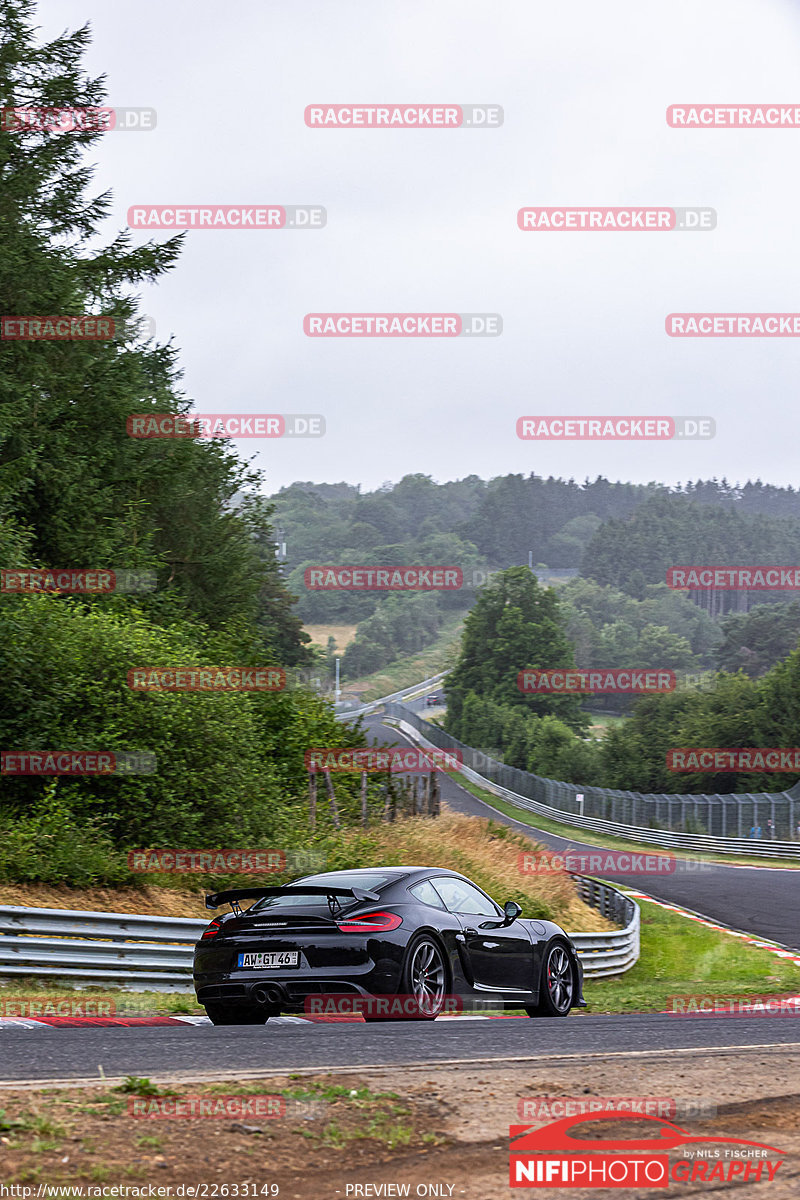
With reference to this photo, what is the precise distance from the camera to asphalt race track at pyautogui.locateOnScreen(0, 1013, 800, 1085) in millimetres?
6145

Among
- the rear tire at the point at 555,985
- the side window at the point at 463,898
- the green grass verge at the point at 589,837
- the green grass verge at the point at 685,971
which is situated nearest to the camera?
the side window at the point at 463,898

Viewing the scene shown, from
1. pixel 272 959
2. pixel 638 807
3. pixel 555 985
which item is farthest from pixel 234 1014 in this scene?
pixel 638 807

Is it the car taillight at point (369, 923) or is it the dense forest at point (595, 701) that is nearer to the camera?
the car taillight at point (369, 923)

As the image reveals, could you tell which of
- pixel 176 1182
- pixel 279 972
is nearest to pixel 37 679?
pixel 279 972

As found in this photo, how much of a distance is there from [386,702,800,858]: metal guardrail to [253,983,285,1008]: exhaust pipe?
3973cm

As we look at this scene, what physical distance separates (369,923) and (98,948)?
3830 mm

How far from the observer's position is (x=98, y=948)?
11.2 m

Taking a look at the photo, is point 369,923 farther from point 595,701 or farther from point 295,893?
point 595,701

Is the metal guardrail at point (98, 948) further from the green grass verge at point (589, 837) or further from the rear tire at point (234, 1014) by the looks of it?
the green grass verge at point (589, 837)

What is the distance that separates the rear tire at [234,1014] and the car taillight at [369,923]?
97 centimetres

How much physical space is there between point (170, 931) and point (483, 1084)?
22.2ft

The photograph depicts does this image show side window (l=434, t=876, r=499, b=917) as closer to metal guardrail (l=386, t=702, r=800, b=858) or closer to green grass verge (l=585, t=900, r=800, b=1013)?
green grass verge (l=585, t=900, r=800, b=1013)

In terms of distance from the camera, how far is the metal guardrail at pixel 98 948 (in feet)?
35.6

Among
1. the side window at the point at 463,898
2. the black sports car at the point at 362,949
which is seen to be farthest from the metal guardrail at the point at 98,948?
the side window at the point at 463,898
